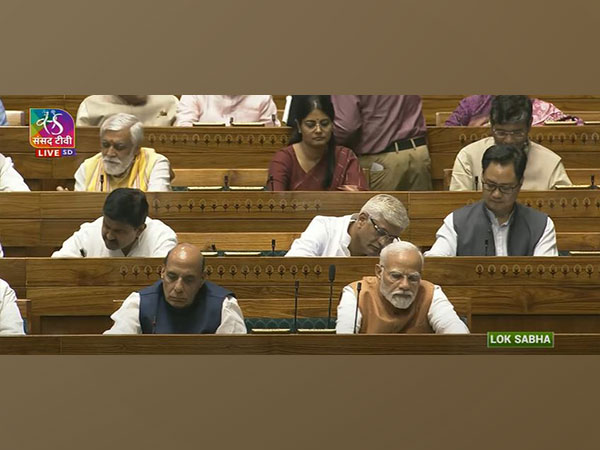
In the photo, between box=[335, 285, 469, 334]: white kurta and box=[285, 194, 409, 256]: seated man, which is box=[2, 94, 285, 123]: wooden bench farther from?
box=[335, 285, 469, 334]: white kurta

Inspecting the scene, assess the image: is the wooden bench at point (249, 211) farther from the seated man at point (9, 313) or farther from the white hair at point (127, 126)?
the seated man at point (9, 313)

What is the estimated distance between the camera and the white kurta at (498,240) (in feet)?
14.5

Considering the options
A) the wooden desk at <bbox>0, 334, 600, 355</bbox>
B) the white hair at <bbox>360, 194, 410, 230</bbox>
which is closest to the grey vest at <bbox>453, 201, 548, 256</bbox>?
the white hair at <bbox>360, 194, 410, 230</bbox>

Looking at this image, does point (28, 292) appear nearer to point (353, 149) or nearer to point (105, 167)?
point (105, 167)

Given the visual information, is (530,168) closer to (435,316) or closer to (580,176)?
(580,176)

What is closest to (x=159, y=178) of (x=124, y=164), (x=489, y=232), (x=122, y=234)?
(x=124, y=164)

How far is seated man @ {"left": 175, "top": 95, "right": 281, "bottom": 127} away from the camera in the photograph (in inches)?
207

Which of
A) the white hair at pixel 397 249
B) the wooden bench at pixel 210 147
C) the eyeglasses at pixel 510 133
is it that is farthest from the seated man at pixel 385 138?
the white hair at pixel 397 249

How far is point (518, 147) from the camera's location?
480 centimetres

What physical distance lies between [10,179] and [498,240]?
157 centimetres

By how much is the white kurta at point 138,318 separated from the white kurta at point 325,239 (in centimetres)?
41

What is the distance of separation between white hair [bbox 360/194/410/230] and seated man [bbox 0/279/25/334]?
3.23 ft

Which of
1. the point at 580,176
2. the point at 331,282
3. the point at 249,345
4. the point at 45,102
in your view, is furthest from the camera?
the point at 45,102

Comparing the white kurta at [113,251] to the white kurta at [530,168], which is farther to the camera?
the white kurta at [530,168]
